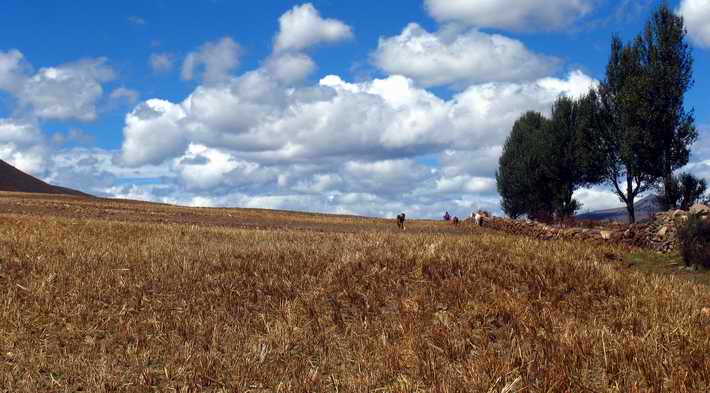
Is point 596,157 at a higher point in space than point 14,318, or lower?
higher

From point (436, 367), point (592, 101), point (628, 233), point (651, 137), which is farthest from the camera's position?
point (592, 101)

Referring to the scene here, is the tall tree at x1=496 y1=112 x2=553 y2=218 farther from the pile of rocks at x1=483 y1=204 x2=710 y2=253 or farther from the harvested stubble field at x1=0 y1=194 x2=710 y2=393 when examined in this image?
the harvested stubble field at x1=0 y1=194 x2=710 y2=393

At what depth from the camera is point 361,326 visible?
828 centimetres

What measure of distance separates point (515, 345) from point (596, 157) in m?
41.4

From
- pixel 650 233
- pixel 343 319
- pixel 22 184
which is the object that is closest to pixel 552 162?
pixel 650 233

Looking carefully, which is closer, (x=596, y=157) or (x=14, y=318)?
(x=14, y=318)

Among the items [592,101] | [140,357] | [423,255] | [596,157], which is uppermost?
[592,101]

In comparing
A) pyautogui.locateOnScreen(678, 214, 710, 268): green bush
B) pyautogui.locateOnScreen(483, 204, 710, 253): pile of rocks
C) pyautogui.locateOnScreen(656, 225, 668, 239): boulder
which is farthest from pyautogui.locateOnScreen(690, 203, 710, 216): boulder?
pyautogui.locateOnScreen(678, 214, 710, 268): green bush

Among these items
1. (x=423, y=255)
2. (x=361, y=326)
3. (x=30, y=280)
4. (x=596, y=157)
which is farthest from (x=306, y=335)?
(x=596, y=157)

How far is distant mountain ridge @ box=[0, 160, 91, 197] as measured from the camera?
118m

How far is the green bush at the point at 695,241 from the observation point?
16297 millimetres

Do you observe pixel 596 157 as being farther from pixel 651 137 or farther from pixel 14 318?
pixel 14 318

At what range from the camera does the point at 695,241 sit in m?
16.8

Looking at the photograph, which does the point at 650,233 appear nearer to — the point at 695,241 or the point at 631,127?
the point at 695,241
